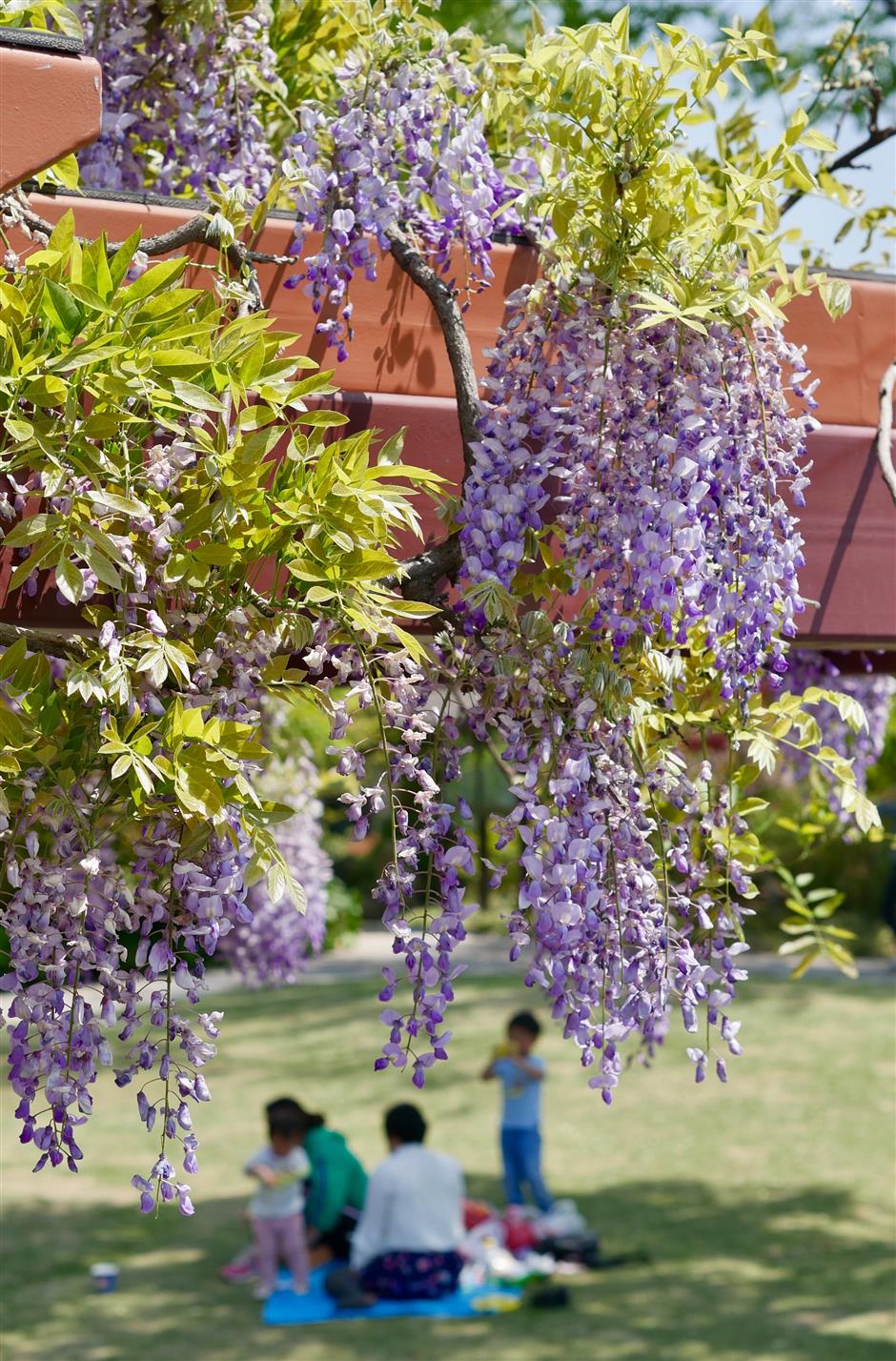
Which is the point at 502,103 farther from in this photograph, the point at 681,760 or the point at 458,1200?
the point at 458,1200

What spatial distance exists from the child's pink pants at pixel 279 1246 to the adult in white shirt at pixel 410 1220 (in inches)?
13.2

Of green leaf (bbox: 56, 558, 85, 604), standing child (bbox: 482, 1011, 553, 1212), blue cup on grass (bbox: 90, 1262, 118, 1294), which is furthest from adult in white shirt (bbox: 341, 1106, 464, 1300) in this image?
green leaf (bbox: 56, 558, 85, 604)

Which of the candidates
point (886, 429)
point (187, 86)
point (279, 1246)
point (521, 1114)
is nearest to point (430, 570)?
point (886, 429)

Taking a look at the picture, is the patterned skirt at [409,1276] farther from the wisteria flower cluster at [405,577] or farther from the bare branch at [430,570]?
the bare branch at [430,570]

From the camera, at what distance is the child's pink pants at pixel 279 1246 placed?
7910 mm

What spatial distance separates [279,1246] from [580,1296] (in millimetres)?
1632

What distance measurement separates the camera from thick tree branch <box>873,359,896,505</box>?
2893 millimetres

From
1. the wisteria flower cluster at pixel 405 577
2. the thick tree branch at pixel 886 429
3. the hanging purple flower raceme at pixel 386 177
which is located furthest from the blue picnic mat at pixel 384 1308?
the hanging purple flower raceme at pixel 386 177

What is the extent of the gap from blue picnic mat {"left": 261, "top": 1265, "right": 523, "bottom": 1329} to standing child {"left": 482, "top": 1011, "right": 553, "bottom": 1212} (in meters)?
0.98

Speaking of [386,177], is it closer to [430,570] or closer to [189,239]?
[189,239]

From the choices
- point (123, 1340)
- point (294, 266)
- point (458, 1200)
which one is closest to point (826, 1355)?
point (458, 1200)

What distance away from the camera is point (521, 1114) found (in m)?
8.79

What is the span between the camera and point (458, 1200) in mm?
7930

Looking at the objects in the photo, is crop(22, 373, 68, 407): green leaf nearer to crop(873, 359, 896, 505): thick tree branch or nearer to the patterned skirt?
crop(873, 359, 896, 505): thick tree branch
